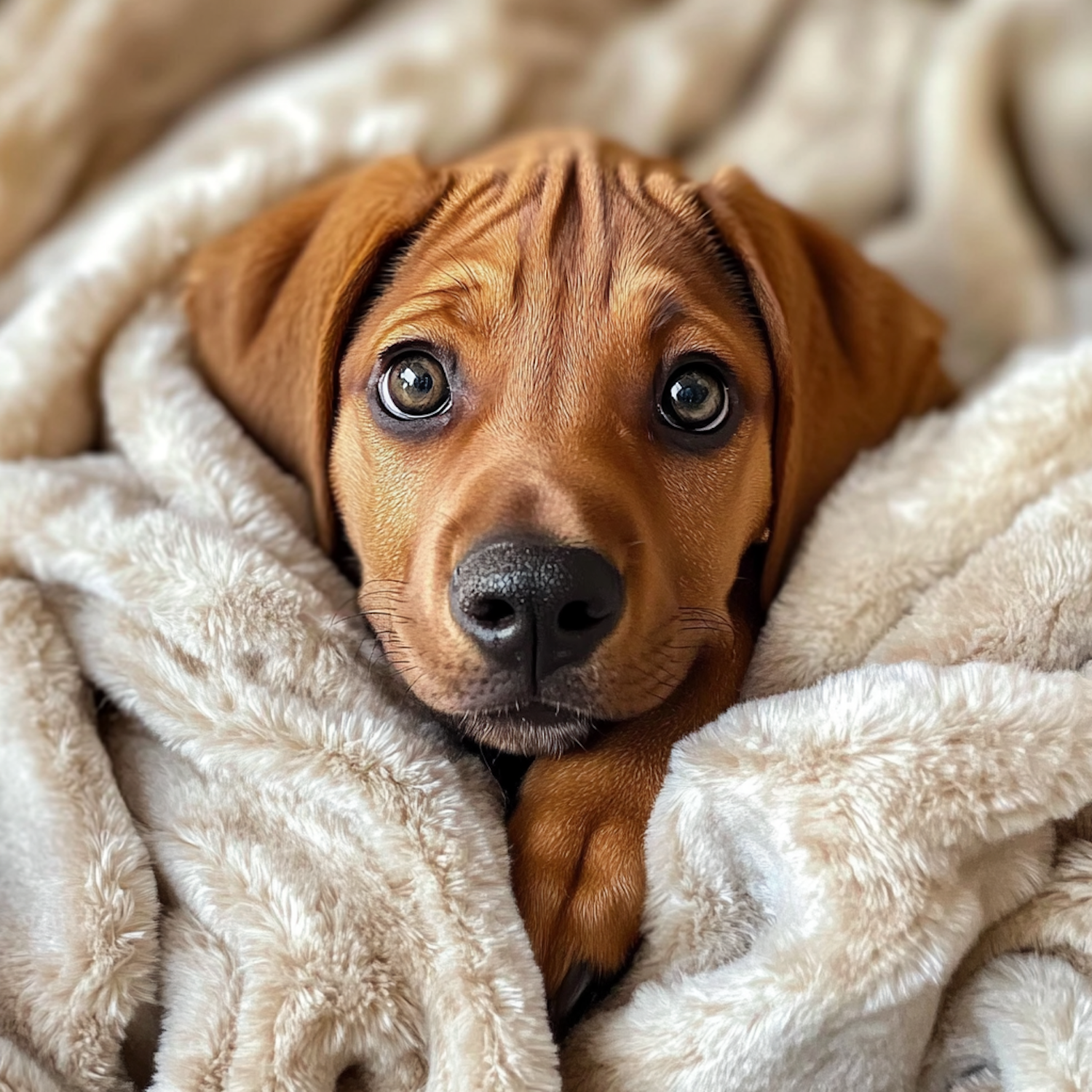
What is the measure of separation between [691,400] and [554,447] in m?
0.27

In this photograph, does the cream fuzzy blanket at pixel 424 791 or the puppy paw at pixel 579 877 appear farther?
the puppy paw at pixel 579 877

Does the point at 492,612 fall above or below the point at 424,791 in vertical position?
above

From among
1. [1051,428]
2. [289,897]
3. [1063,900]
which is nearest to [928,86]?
[1051,428]

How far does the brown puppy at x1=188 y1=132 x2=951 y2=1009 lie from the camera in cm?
144

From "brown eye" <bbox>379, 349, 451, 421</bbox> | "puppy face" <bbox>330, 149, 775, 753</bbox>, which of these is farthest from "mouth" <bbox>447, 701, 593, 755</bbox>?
"brown eye" <bbox>379, 349, 451, 421</bbox>

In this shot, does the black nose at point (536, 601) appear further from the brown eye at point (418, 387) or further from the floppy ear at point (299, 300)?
→ the floppy ear at point (299, 300)

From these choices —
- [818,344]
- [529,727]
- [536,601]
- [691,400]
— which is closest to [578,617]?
[536,601]

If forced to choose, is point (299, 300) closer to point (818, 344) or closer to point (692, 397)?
point (692, 397)

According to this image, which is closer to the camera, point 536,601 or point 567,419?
point 536,601

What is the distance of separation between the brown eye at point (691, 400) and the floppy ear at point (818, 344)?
0.15 metres

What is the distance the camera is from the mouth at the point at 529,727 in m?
1.47

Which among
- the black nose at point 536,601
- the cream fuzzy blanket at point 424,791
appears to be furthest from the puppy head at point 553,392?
the cream fuzzy blanket at point 424,791

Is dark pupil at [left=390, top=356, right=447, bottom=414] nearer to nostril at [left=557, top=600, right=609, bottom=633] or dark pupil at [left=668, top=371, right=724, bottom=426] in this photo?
dark pupil at [left=668, top=371, right=724, bottom=426]

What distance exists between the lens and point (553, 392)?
1612 millimetres
